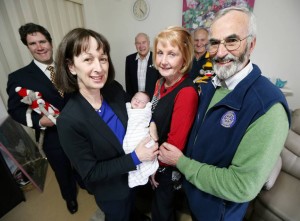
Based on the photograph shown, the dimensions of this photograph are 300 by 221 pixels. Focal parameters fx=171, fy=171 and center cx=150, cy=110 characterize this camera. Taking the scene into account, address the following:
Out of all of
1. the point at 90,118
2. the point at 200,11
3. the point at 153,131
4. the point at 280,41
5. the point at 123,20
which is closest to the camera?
the point at 90,118

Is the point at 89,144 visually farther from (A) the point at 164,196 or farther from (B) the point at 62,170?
(B) the point at 62,170

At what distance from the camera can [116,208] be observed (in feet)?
4.17

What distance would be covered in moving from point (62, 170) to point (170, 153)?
1.40 metres

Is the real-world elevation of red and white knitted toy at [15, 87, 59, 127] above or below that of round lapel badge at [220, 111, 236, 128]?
below

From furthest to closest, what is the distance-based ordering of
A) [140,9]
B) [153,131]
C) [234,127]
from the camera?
1. [140,9]
2. [153,131]
3. [234,127]

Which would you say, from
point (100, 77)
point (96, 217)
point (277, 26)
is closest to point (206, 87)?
point (100, 77)

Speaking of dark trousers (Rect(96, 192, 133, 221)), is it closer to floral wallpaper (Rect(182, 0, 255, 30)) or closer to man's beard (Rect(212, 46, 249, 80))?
man's beard (Rect(212, 46, 249, 80))

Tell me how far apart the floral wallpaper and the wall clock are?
2.34ft

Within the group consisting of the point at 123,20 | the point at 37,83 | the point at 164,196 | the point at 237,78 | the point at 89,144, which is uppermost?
the point at 123,20

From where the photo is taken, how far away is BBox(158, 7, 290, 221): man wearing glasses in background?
0.72 metres

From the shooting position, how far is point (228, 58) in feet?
2.84

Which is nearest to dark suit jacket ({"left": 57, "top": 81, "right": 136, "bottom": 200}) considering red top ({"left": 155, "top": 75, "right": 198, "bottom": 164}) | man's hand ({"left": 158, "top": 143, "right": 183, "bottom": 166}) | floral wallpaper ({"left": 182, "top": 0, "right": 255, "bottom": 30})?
man's hand ({"left": 158, "top": 143, "right": 183, "bottom": 166})

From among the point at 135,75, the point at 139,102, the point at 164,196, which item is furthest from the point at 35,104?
the point at 135,75

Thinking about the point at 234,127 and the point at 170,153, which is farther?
the point at 170,153
